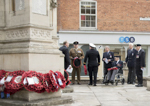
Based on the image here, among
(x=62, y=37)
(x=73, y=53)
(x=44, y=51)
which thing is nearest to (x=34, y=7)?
(x=44, y=51)

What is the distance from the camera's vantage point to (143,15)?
17812mm

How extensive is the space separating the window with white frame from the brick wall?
30 cm

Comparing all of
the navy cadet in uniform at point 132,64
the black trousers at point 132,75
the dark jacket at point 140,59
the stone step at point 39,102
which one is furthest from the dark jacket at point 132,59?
the stone step at point 39,102

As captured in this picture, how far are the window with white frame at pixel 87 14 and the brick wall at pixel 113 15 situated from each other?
0.30 meters

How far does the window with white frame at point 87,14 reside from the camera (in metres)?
17.3

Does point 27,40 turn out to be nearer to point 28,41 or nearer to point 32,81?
point 28,41

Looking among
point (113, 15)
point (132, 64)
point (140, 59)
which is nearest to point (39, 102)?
point (140, 59)

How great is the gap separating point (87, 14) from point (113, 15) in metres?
1.85

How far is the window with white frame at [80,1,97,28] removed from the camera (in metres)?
17.3

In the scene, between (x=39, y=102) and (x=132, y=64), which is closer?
(x=39, y=102)

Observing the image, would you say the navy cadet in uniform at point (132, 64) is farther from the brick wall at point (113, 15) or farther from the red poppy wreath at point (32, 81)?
the red poppy wreath at point (32, 81)

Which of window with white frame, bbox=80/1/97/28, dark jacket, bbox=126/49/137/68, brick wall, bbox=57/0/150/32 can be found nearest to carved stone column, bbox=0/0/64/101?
dark jacket, bbox=126/49/137/68

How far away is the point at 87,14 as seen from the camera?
17.3 metres

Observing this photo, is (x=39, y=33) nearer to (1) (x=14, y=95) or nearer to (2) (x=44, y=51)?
(2) (x=44, y=51)
